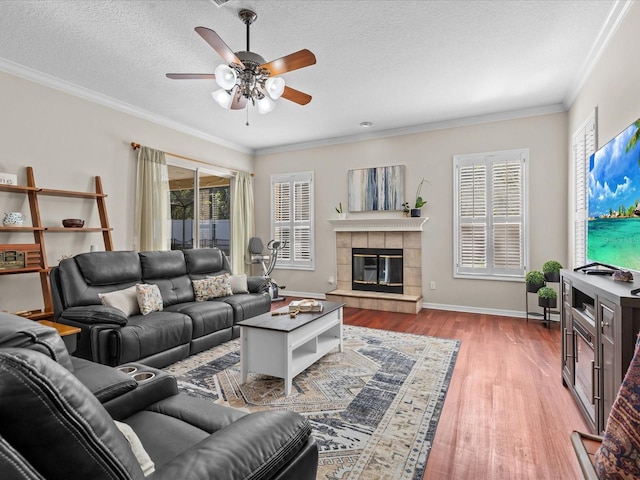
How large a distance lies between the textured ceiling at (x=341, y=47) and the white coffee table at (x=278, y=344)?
2457mm

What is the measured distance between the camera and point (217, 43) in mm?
2432

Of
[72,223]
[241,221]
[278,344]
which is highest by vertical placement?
[241,221]

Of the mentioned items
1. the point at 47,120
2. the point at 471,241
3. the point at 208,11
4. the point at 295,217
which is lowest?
the point at 471,241

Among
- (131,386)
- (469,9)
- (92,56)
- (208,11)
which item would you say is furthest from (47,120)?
(469,9)

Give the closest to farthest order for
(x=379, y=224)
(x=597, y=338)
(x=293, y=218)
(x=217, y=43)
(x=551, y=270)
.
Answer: (x=597, y=338) → (x=217, y=43) → (x=551, y=270) → (x=379, y=224) → (x=293, y=218)

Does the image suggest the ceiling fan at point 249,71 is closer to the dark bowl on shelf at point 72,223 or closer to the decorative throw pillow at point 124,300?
the decorative throw pillow at point 124,300

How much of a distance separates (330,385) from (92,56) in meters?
3.80

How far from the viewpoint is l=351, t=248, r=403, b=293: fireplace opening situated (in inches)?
229

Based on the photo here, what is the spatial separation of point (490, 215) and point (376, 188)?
1.84 metres

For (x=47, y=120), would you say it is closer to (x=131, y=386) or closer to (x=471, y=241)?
(x=131, y=386)

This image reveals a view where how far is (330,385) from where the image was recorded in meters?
→ 2.77

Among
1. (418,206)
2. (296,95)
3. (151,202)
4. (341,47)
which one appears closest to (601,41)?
(341,47)

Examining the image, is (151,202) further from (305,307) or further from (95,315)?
(305,307)

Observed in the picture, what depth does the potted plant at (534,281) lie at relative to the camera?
14.5 feet
